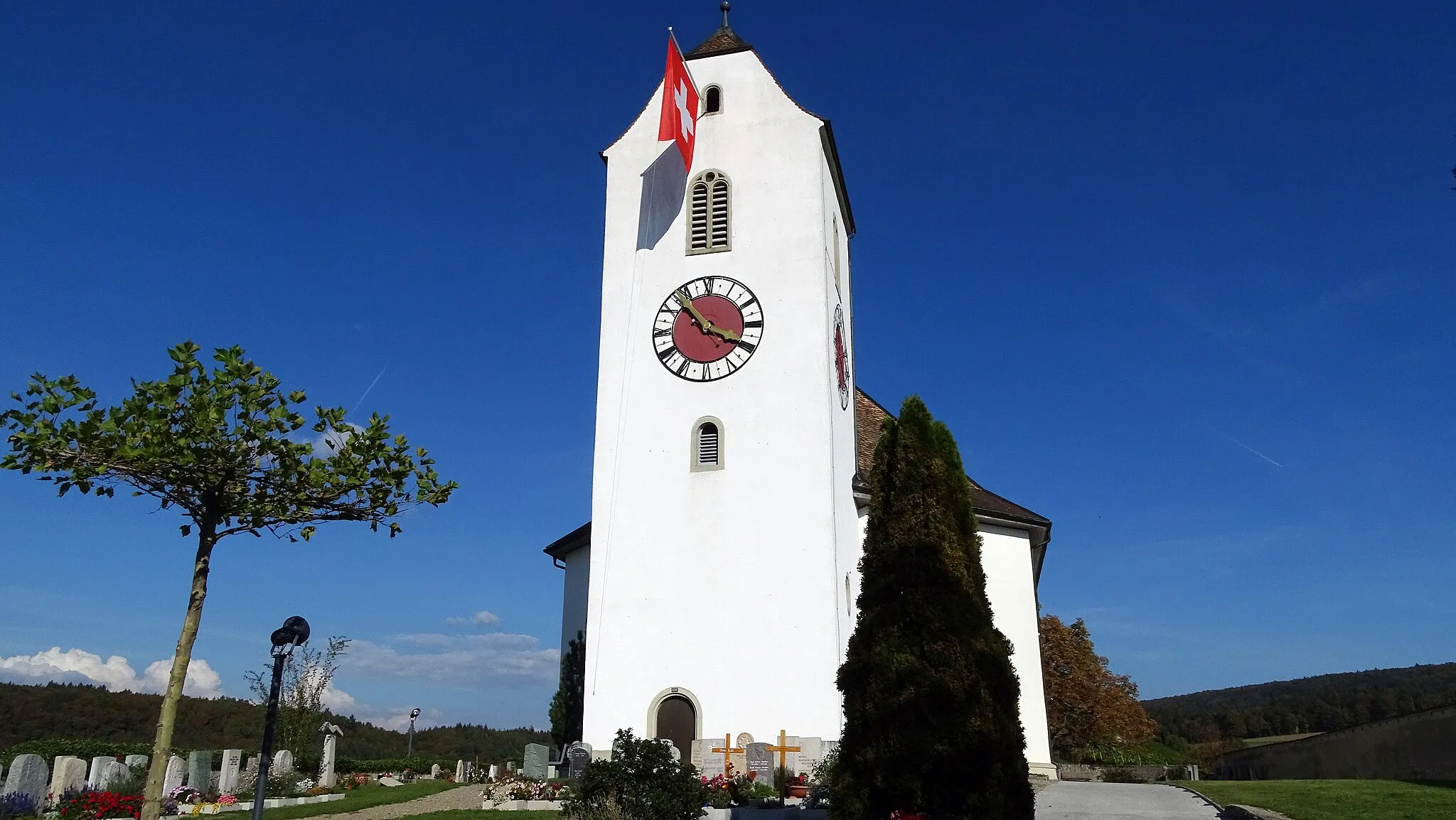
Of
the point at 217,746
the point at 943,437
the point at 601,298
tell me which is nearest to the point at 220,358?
the point at 943,437

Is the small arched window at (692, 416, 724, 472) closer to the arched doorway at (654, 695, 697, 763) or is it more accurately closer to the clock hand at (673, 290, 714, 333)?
the clock hand at (673, 290, 714, 333)

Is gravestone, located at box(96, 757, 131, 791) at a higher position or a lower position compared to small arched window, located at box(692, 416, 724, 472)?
lower

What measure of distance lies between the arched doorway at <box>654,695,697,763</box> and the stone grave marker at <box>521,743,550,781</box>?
102 inches

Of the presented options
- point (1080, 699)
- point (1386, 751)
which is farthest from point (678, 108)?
point (1080, 699)

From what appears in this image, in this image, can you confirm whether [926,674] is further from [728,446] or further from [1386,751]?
[1386,751]

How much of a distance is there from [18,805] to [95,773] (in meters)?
2.90

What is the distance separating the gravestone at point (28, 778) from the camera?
15.3m

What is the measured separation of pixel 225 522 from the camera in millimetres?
10680

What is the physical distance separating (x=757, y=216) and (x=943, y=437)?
10.1m

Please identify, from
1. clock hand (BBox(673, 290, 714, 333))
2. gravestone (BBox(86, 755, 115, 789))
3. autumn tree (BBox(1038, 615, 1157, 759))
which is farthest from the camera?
autumn tree (BBox(1038, 615, 1157, 759))

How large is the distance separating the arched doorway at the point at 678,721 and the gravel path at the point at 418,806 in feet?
→ 11.8

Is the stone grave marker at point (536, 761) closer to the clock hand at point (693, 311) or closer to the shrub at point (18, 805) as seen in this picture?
the shrub at point (18, 805)

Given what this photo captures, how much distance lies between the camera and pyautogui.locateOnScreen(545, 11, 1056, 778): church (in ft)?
60.5

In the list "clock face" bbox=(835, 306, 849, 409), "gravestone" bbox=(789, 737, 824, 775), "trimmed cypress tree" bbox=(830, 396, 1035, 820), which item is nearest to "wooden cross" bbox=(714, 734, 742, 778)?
"gravestone" bbox=(789, 737, 824, 775)
